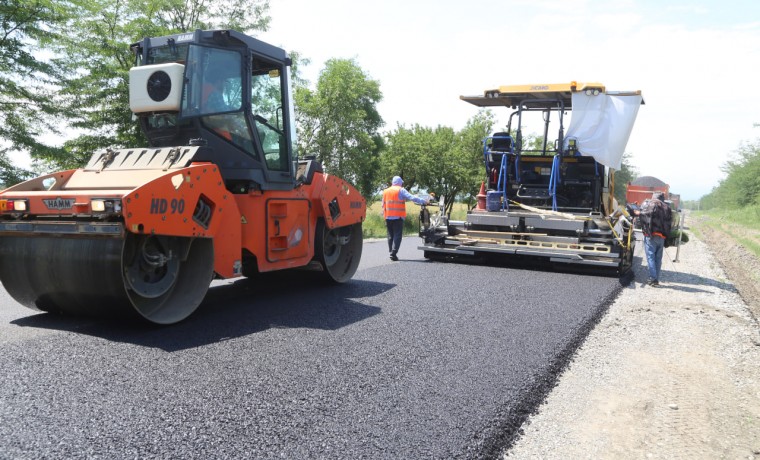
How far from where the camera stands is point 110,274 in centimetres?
396

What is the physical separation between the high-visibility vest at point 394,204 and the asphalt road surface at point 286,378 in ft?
11.8

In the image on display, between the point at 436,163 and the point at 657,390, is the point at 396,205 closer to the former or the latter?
the point at 657,390

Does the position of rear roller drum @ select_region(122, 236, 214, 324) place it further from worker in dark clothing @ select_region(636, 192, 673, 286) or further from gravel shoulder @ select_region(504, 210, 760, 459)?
worker in dark clothing @ select_region(636, 192, 673, 286)

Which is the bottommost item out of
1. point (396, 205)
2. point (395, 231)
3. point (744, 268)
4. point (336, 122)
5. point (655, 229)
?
point (744, 268)

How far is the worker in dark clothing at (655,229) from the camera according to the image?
844cm

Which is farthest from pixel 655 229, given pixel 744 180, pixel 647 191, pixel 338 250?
pixel 744 180

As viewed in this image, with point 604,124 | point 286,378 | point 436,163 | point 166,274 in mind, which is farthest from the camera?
point 436,163

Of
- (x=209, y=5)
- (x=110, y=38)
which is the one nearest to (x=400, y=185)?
(x=110, y=38)

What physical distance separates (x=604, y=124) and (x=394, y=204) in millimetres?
3510

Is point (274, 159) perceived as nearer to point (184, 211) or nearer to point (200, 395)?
point (184, 211)

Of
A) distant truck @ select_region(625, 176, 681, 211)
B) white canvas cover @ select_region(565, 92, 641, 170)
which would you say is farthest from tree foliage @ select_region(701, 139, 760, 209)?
white canvas cover @ select_region(565, 92, 641, 170)

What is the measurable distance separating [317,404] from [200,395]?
2.15 ft

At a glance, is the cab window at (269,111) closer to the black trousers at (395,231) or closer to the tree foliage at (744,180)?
the black trousers at (395,231)

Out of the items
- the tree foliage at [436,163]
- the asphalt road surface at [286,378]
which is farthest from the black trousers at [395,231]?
the tree foliage at [436,163]
